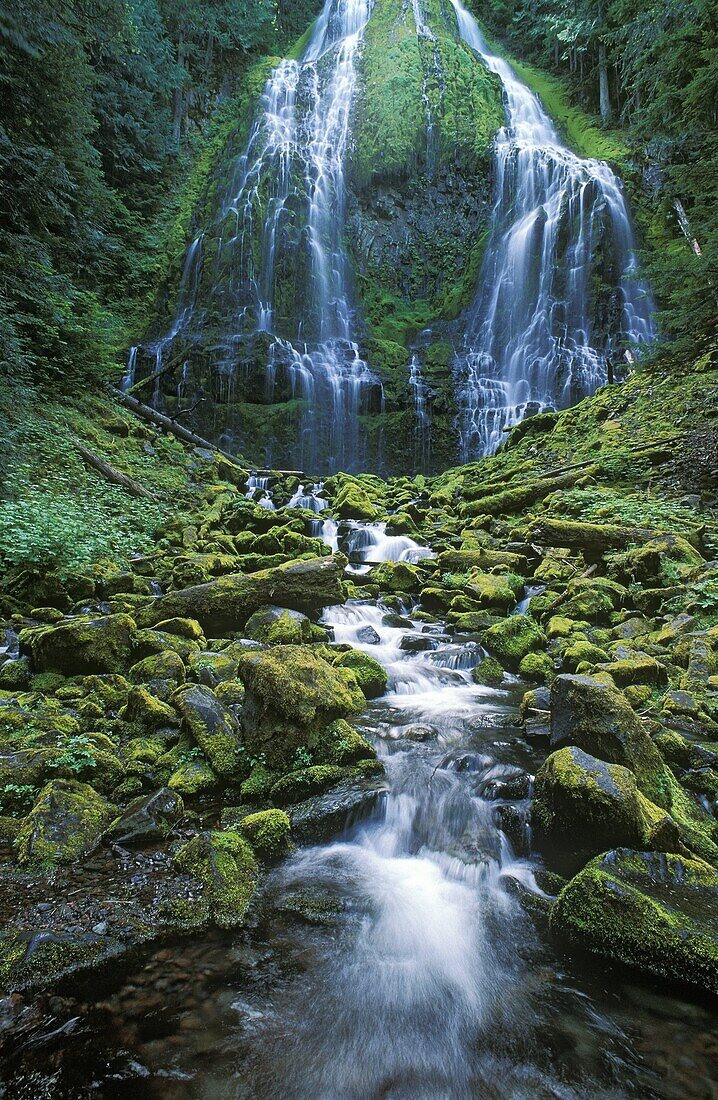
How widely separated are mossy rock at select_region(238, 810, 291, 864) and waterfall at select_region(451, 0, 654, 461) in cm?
1671

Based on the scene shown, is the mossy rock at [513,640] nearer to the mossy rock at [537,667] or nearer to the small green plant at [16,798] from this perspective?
the mossy rock at [537,667]

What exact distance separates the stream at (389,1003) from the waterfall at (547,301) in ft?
54.2

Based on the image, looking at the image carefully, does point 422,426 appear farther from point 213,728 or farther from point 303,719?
point 213,728

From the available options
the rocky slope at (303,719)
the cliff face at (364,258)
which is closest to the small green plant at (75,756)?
the rocky slope at (303,719)

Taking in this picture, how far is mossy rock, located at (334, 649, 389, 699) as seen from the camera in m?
5.53

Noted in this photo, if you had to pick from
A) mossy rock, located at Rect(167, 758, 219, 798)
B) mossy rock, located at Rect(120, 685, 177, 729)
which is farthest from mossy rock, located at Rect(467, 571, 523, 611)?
mossy rock, located at Rect(167, 758, 219, 798)

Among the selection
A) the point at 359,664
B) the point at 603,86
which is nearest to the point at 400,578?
the point at 359,664

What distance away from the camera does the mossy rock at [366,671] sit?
18.1ft

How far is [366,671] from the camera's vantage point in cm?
554

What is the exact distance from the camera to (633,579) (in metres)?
6.73

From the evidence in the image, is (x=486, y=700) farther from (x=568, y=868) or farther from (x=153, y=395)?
(x=153, y=395)

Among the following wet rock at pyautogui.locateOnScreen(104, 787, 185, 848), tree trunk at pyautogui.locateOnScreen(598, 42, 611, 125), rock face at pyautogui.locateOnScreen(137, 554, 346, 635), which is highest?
tree trunk at pyautogui.locateOnScreen(598, 42, 611, 125)

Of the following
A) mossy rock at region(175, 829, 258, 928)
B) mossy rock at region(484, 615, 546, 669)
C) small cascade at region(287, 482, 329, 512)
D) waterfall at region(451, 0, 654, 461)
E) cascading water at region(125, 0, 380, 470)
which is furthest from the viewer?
cascading water at region(125, 0, 380, 470)

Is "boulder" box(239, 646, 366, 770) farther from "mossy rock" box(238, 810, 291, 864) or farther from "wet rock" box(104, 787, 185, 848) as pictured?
"wet rock" box(104, 787, 185, 848)
